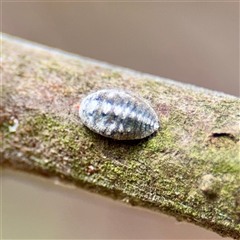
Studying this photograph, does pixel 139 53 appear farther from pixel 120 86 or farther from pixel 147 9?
pixel 120 86

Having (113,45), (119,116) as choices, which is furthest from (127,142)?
(113,45)

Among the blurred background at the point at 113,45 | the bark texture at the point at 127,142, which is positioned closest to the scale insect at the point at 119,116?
the bark texture at the point at 127,142

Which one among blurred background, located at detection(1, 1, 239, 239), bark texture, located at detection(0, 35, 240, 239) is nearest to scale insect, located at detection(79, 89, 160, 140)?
bark texture, located at detection(0, 35, 240, 239)

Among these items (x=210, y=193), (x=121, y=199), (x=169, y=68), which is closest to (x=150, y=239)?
(x=169, y=68)

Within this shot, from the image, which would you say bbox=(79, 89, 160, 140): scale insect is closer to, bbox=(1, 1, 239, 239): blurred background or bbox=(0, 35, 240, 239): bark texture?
bbox=(0, 35, 240, 239): bark texture

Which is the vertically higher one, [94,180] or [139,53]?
[139,53]

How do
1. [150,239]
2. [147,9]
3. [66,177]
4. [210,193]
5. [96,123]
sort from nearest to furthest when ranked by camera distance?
[210,193] < [96,123] < [66,177] < [150,239] < [147,9]

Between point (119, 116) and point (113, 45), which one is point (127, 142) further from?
point (113, 45)

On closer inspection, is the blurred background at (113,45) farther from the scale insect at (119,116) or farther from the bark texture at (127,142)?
the scale insect at (119,116)
